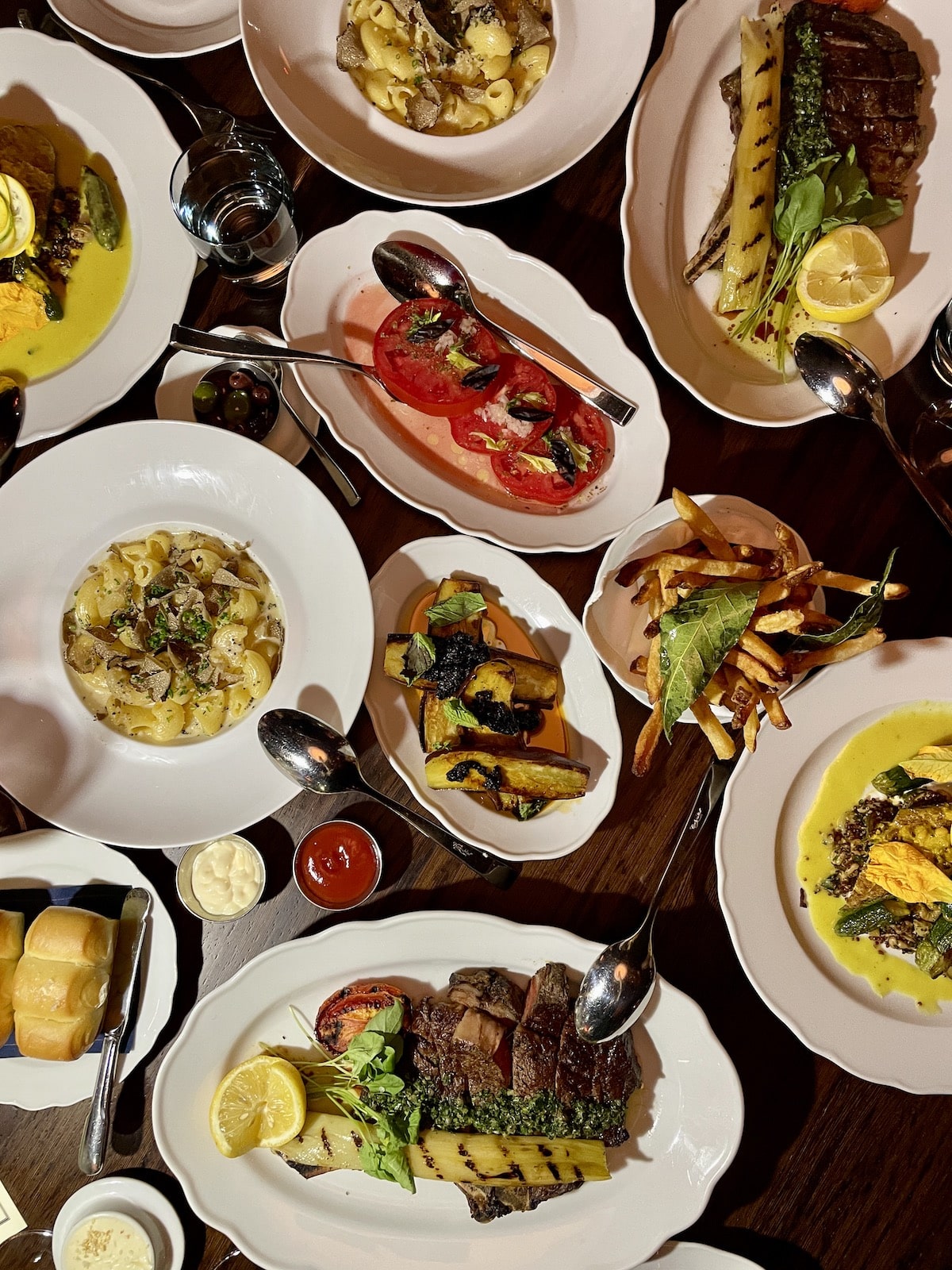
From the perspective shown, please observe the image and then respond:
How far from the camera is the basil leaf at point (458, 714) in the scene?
2641mm

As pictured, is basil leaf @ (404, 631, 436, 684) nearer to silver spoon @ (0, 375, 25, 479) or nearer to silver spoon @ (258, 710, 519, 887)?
silver spoon @ (258, 710, 519, 887)

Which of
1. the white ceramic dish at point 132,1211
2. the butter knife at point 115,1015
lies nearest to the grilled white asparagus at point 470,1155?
the white ceramic dish at point 132,1211

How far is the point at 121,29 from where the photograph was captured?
284 centimetres

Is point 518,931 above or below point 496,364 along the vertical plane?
below

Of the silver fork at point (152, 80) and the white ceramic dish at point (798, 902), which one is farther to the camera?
the silver fork at point (152, 80)

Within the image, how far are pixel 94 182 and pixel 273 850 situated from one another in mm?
2323

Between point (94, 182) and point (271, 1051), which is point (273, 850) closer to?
point (271, 1051)

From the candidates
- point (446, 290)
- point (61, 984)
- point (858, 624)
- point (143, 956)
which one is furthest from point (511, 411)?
point (61, 984)

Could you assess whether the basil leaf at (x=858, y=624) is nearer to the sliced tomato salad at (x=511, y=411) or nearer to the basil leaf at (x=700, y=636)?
the basil leaf at (x=700, y=636)

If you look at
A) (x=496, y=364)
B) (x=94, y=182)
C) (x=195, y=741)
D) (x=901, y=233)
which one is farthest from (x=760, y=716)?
(x=94, y=182)

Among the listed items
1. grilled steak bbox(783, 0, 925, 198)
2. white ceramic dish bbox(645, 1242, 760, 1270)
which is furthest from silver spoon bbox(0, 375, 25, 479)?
white ceramic dish bbox(645, 1242, 760, 1270)

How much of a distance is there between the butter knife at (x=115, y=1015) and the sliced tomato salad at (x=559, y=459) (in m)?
1.88

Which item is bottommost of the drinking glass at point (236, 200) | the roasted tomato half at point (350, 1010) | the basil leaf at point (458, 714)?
the roasted tomato half at point (350, 1010)

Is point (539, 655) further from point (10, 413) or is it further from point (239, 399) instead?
Answer: point (10, 413)
